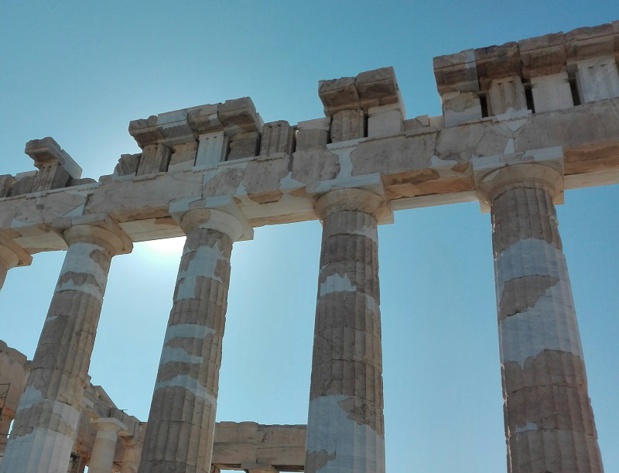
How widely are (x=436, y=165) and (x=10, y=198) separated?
11.8 m

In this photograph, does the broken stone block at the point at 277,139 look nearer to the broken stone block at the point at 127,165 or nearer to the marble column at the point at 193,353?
the marble column at the point at 193,353

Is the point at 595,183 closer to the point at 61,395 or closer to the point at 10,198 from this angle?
the point at 61,395

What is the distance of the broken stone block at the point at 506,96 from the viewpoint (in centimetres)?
1612

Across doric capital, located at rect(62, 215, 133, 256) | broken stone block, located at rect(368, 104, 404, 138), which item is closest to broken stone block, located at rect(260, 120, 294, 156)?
broken stone block, located at rect(368, 104, 404, 138)

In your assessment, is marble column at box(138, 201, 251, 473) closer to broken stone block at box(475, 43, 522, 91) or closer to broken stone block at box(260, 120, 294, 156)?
broken stone block at box(260, 120, 294, 156)

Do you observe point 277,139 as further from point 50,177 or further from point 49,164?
point 49,164

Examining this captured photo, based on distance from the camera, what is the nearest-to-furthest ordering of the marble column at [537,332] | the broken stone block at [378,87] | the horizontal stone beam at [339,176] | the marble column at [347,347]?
1. the marble column at [537,332]
2. the marble column at [347,347]
3. the horizontal stone beam at [339,176]
4. the broken stone block at [378,87]

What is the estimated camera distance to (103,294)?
18062mm

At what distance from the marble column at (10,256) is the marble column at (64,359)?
2.07 m

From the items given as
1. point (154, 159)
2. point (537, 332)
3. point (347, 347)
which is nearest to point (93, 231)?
point (154, 159)

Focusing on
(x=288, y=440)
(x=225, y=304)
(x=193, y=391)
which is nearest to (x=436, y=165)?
(x=225, y=304)

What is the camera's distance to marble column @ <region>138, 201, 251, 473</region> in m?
14.4

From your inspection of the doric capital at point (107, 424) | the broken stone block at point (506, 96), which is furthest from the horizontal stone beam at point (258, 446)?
the broken stone block at point (506, 96)

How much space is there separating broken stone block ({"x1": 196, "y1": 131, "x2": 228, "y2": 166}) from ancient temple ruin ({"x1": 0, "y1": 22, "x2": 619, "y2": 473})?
40 millimetres
